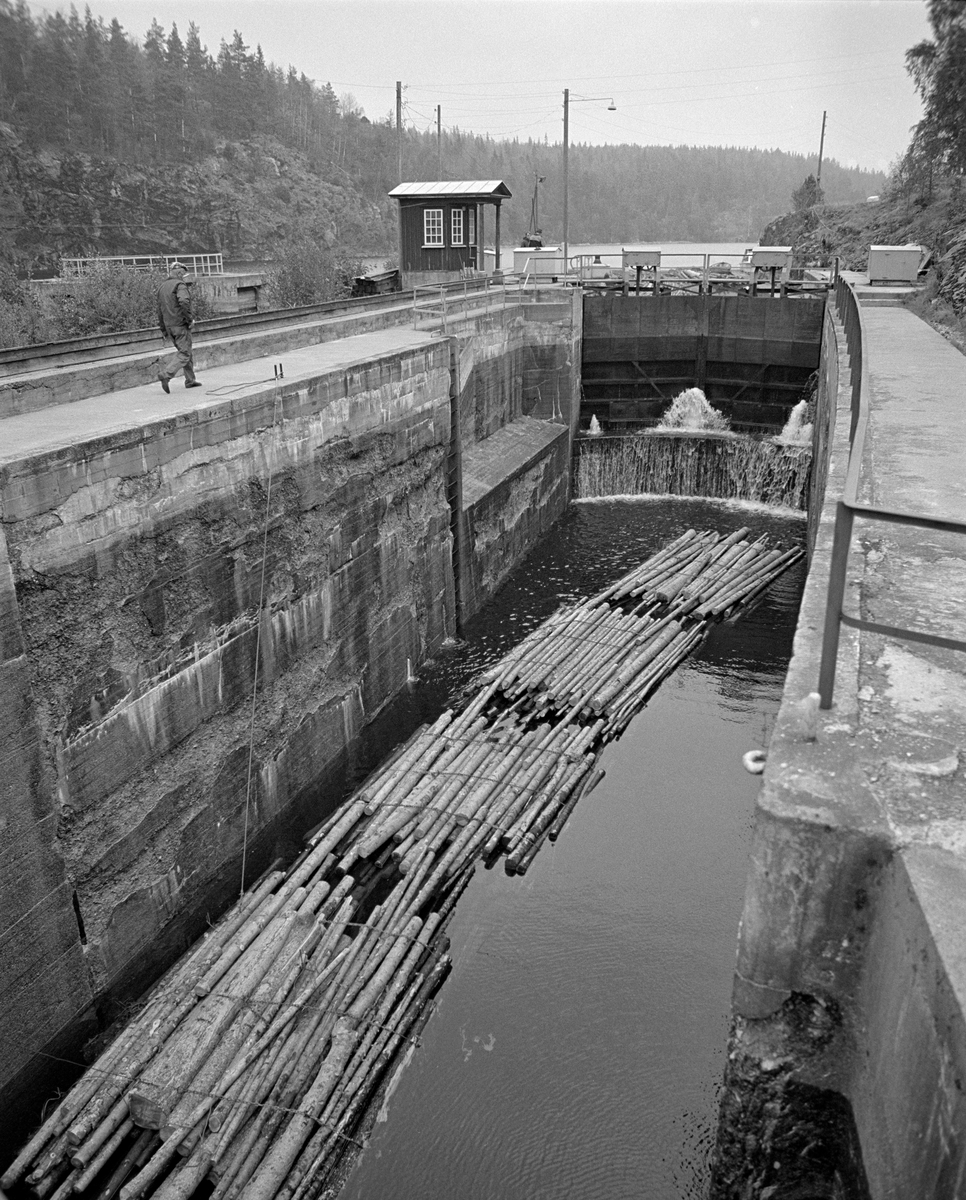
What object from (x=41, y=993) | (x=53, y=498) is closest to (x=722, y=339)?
(x=53, y=498)

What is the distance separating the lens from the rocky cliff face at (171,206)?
74.6m

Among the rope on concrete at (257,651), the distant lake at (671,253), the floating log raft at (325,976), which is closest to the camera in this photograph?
the floating log raft at (325,976)

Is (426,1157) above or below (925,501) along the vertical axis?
below

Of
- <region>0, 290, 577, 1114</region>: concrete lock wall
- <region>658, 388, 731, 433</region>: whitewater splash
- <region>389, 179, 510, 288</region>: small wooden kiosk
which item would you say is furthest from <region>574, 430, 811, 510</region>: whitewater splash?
<region>0, 290, 577, 1114</region>: concrete lock wall

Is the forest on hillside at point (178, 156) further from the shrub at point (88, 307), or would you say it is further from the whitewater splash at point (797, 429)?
the whitewater splash at point (797, 429)

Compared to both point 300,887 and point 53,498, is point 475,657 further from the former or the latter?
point 53,498

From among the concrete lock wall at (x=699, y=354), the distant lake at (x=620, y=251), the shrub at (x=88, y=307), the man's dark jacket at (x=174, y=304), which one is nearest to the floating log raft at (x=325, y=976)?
the man's dark jacket at (x=174, y=304)

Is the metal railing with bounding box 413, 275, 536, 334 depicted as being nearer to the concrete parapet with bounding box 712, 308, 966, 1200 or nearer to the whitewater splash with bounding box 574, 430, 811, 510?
the whitewater splash with bounding box 574, 430, 811, 510

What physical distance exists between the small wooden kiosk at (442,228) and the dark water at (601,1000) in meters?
22.5

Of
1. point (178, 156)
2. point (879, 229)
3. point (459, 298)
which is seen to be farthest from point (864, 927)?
point (178, 156)

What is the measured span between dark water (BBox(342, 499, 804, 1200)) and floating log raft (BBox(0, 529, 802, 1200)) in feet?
1.24

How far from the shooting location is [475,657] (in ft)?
54.6

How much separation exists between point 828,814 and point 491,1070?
19.2 feet

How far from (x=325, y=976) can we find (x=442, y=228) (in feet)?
96.1
